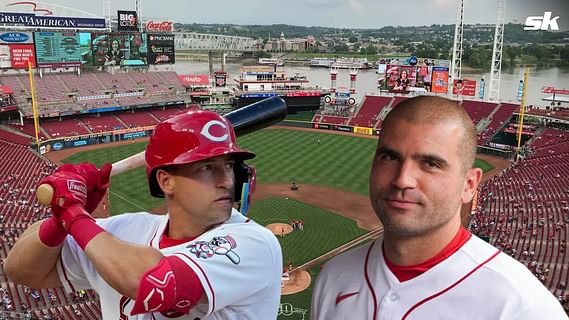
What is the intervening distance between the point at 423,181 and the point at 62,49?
132 ft

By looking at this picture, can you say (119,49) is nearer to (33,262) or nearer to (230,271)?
(33,262)

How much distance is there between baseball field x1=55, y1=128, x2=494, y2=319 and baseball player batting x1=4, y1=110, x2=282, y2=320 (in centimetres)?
1035

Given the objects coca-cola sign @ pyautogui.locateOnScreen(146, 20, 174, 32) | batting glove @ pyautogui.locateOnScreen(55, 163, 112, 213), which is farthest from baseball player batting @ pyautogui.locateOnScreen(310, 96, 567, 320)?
coca-cola sign @ pyautogui.locateOnScreen(146, 20, 174, 32)

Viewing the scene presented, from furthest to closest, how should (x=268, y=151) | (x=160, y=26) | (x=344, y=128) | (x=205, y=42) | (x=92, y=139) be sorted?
(x=205, y=42) → (x=160, y=26) → (x=344, y=128) → (x=92, y=139) → (x=268, y=151)

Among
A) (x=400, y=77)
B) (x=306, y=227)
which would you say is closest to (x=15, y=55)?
(x=306, y=227)

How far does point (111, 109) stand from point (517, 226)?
29.6 metres

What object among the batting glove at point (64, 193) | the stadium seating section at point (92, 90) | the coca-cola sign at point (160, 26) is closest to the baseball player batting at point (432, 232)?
the batting glove at point (64, 193)

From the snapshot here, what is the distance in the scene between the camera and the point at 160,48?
4197cm

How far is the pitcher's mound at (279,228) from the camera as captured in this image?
17.1m

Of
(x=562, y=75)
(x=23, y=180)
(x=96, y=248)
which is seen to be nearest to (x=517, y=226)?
(x=96, y=248)

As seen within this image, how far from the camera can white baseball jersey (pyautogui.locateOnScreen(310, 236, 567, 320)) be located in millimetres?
1471

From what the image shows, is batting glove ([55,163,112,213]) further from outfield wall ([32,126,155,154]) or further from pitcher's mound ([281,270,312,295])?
outfield wall ([32,126,155,154])

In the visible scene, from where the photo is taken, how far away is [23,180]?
2153 cm

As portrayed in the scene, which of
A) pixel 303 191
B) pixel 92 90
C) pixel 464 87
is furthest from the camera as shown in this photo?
pixel 92 90
